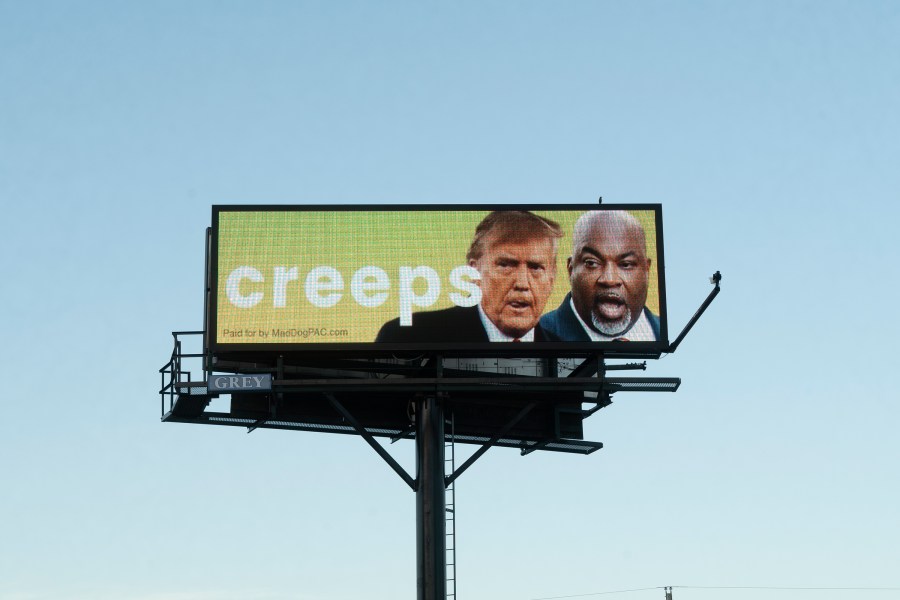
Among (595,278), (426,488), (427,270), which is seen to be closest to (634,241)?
(595,278)

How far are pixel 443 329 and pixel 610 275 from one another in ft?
13.3

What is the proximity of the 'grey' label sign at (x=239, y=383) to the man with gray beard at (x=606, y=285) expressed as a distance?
6.41m

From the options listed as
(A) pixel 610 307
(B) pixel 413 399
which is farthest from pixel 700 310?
(B) pixel 413 399

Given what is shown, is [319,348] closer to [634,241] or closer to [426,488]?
[426,488]

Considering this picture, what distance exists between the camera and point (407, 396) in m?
41.2

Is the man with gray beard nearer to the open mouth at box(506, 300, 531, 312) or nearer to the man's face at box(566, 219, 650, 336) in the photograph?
the man's face at box(566, 219, 650, 336)

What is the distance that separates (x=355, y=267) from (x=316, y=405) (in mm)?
3886

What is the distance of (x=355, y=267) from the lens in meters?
40.3

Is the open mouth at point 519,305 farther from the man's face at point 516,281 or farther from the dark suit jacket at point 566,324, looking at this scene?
the dark suit jacket at point 566,324

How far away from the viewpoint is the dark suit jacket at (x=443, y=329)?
39.8 m

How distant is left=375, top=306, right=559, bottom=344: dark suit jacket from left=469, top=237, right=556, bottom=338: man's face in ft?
1.22

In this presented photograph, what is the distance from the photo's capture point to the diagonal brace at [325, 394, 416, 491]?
132ft

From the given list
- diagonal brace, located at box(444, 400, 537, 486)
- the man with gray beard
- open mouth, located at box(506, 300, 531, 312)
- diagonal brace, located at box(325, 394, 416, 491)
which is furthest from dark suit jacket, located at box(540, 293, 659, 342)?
diagonal brace, located at box(325, 394, 416, 491)

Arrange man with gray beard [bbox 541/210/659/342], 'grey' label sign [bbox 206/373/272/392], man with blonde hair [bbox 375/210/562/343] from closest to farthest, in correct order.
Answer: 'grey' label sign [bbox 206/373/272/392] < man with blonde hair [bbox 375/210/562/343] < man with gray beard [bbox 541/210/659/342]
